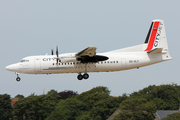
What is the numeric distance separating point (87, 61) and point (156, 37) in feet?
30.6

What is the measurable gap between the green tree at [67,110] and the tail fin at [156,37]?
43.2 m

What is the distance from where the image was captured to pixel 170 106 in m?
89.9

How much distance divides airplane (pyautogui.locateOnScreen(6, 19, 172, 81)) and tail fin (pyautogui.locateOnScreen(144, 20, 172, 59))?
1224 mm

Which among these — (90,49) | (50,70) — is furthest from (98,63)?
(50,70)

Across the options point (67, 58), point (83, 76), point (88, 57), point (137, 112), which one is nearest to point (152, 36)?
point (88, 57)

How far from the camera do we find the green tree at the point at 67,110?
77387 mm

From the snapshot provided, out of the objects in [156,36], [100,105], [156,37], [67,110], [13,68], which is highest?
[156,36]

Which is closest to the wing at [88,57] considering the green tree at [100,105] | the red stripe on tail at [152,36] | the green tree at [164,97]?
the red stripe on tail at [152,36]

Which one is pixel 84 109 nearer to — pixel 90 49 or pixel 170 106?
pixel 170 106

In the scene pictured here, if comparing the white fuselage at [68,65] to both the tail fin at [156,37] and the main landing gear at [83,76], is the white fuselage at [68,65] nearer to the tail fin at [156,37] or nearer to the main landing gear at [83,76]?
the main landing gear at [83,76]

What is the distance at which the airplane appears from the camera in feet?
114

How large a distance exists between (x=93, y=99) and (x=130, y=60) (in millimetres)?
53884

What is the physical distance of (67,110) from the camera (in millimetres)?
81125

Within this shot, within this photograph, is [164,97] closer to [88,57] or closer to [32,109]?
[32,109]
